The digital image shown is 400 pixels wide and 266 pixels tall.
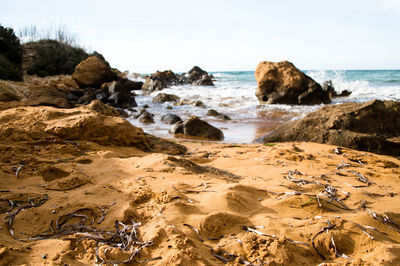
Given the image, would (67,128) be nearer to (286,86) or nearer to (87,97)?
(87,97)

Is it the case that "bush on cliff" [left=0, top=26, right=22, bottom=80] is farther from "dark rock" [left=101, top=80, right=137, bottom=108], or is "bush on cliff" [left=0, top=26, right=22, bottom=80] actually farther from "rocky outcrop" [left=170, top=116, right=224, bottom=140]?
"rocky outcrop" [left=170, top=116, right=224, bottom=140]

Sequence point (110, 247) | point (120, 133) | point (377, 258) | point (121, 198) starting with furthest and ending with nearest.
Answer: point (120, 133) → point (121, 198) → point (110, 247) → point (377, 258)

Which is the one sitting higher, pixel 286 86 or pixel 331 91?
pixel 286 86

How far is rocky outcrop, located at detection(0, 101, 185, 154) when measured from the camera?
4066mm

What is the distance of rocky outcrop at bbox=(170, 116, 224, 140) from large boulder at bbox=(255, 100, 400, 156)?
61.6 inches

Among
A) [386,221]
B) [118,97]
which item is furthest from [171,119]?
[386,221]

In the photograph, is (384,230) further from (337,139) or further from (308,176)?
(337,139)

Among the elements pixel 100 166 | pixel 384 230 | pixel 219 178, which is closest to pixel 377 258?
pixel 384 230

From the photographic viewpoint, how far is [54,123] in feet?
14.2

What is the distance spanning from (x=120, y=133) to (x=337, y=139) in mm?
3836

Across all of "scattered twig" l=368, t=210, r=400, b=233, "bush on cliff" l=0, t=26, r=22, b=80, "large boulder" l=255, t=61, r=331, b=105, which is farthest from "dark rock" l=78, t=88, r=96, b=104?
"scattered twig" l=368, t=210, r=400, b=233

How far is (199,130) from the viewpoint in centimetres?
712

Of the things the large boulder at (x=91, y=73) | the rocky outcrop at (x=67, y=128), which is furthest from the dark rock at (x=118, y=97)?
Answer: the rocky outcrop at (x=67, y=128)

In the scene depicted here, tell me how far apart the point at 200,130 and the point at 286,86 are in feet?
25.4
